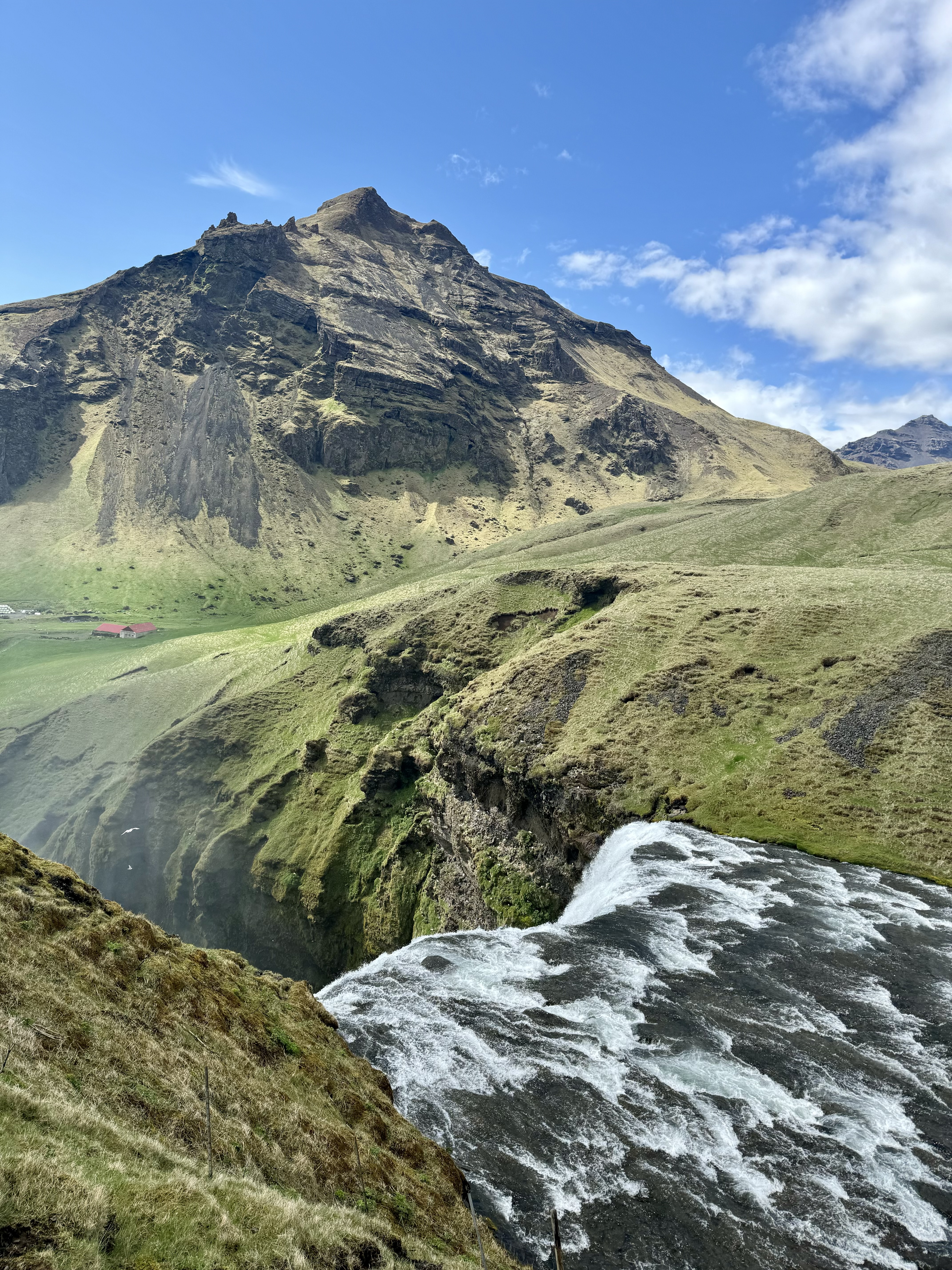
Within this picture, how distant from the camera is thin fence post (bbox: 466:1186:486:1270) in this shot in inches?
399

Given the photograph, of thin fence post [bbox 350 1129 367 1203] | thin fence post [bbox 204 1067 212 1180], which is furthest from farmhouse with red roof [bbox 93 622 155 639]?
thin fence post [bbox 204 1067 212 1180]

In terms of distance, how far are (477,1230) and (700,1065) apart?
54.1ft

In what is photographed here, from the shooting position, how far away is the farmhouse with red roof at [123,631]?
190m

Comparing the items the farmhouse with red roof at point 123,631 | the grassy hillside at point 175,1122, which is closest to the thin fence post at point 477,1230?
the grassy hillside at point 175,1122

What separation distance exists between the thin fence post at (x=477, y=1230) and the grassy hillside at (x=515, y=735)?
1305 inches

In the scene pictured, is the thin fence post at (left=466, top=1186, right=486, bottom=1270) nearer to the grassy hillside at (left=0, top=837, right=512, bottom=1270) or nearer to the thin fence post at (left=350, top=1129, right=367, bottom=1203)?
the grassy hillside at (left=0, top=837, right=512, bottom=1270)

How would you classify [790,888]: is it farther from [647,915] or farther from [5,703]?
[5,703]

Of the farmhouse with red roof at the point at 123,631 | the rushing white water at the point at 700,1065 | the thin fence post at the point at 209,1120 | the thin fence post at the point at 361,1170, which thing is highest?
the thin fence post at the point at 209,1120

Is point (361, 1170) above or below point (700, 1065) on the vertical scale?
above

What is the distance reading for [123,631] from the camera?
7544 inches

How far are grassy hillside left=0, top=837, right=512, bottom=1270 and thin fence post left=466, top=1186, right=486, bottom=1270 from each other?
1.29 ft

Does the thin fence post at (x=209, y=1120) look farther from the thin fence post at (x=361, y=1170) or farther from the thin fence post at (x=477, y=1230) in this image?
the thin fence post at (x=477, y=1230)

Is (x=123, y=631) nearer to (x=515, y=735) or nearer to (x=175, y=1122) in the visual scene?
(x=515, y=735)

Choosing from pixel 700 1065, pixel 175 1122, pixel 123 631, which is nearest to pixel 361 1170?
pixel 175 1122
